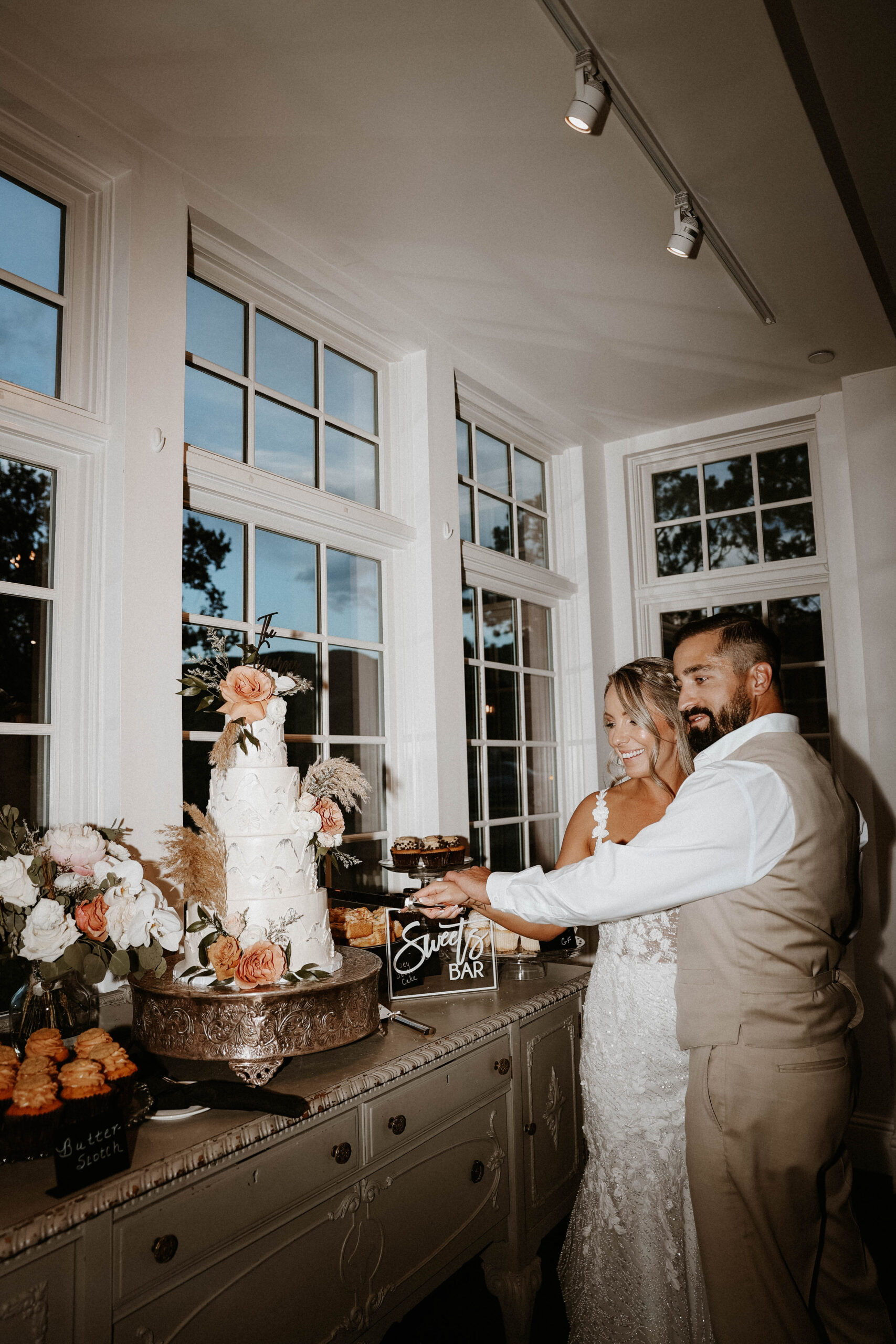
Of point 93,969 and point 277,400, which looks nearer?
point 93,969

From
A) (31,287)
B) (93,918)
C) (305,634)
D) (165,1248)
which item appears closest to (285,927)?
(93,918)

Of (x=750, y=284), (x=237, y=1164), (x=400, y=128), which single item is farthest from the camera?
(x=750, y=284)

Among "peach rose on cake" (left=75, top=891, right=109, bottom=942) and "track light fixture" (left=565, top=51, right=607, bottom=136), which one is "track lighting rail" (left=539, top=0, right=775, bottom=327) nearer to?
"track light fixture" (left=565, top=51, right=607, bottom=136)

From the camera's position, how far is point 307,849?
193cm

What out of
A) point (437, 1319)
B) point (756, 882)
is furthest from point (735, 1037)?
point (437, 1319)

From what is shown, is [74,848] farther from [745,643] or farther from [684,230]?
[684,230]

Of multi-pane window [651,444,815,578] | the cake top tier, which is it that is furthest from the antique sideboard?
multi-pane window [651,444,815,578]

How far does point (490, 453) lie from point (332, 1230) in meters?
3.22

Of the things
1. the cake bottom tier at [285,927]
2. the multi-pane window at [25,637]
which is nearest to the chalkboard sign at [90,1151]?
the cake bottom tier at [285,927]

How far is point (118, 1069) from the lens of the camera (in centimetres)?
152

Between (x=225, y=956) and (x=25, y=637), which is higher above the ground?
(x=25, y=637)

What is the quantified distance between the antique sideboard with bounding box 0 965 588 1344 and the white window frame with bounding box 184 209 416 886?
107cm

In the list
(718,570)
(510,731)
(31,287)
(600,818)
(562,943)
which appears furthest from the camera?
(718,570)

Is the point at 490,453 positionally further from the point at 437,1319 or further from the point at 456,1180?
the point at 437,1319
